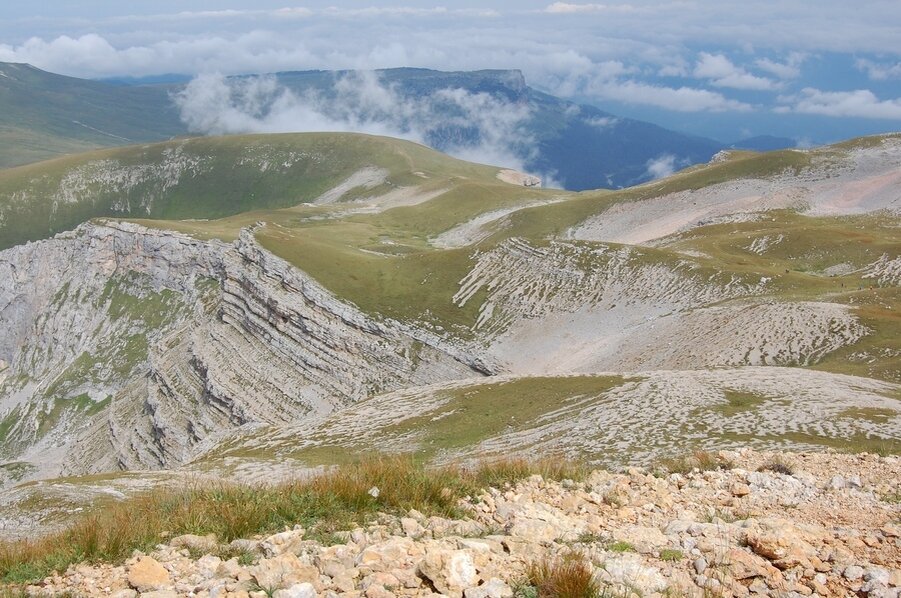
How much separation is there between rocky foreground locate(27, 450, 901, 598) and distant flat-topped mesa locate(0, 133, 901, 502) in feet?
38.0

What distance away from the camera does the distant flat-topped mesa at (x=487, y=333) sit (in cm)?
2786

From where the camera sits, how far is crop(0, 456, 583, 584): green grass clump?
26.0 ft

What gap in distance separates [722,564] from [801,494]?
426cm

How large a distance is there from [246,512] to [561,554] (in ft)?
14.6

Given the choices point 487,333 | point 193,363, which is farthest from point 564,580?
point 193,363

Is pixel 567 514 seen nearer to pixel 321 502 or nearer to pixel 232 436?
pixel 321 502

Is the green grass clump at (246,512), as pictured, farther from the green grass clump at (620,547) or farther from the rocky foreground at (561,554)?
the green grass clump at (620,547)

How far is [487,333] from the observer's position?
56094 millimetres

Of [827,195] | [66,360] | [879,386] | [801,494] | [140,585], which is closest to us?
[140,585]

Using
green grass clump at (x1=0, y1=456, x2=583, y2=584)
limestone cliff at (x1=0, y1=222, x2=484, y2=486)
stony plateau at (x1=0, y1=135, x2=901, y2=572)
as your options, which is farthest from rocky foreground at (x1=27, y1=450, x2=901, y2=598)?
limestone cliff at (x1=0, y1=222, x2=484, y2=486)

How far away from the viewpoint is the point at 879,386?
92.3 ft

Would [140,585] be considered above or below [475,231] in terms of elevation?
above

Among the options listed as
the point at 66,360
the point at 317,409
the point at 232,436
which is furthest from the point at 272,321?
the point at 66,360

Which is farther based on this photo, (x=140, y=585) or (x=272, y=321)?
(x=272, y=321)
